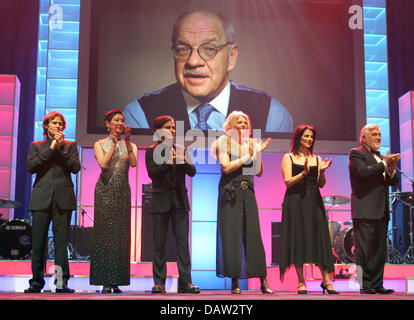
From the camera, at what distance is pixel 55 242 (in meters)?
4.18

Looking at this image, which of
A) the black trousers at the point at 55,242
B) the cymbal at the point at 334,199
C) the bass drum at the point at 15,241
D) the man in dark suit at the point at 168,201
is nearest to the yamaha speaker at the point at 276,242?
the cymbal at the point at 334,199

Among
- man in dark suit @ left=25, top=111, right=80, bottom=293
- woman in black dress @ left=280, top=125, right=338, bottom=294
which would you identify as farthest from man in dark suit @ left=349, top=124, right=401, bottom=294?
man in dark suit @ left=25, top=111, right=80, bottom=293

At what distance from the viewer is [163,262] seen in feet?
13.7

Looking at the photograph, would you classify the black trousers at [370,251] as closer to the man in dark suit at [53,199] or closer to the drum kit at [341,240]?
the man in dark suit at [53,199]

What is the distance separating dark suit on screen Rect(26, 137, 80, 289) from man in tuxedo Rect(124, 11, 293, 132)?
395cm

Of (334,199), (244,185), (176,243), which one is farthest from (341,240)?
(176,243)

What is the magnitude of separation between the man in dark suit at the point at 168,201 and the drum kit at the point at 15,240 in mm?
3917

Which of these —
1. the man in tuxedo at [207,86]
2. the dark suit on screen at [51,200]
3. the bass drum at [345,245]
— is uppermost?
the man in tuxedo at [207,86]

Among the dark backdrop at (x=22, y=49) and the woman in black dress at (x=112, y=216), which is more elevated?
the dark backdrop at (x=22, y=49)

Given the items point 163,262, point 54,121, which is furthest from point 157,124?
point 163,262

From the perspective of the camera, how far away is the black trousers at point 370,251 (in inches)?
172

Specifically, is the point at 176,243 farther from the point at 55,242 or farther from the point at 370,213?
the point at 370,213

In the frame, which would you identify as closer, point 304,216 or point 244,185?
point 244,185

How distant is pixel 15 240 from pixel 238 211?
447 cm
